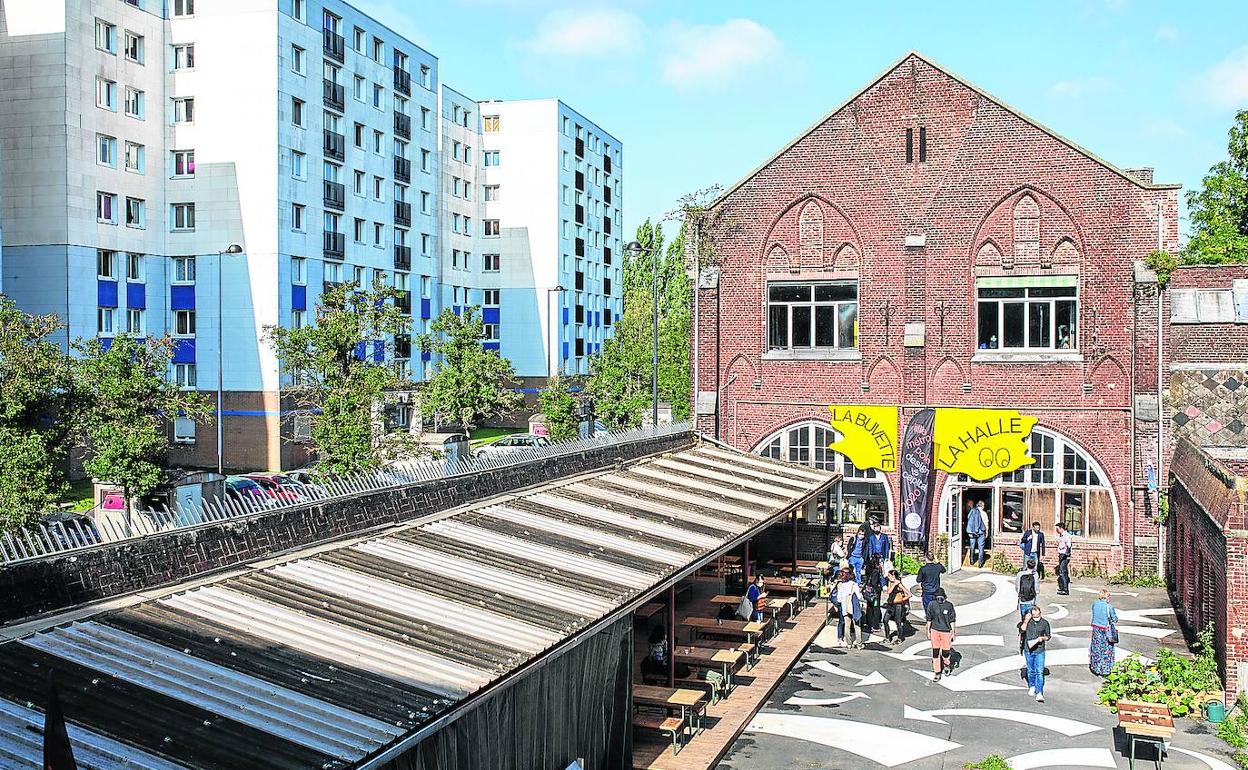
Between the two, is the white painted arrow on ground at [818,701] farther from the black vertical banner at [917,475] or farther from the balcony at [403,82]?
the balcony at [403,82]

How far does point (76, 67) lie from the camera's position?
1788 inches

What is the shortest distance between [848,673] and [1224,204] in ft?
128

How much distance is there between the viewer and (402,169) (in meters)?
62.9

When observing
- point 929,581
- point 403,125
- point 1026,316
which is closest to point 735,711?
point 929,581

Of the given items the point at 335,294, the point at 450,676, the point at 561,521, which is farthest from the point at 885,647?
the point at 335,294

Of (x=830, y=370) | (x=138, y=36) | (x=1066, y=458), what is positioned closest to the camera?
(x=1066, y=458)

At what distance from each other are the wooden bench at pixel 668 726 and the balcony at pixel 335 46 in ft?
151

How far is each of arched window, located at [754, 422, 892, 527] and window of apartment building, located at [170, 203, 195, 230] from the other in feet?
101

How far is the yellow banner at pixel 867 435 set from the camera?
31.1 metres

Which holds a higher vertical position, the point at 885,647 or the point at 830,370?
the point at 830,370

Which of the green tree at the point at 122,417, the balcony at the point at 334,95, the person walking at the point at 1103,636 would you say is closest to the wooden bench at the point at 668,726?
the person walking at the point at 1103,636

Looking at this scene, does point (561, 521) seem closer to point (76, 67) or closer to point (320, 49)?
point (76, 67)

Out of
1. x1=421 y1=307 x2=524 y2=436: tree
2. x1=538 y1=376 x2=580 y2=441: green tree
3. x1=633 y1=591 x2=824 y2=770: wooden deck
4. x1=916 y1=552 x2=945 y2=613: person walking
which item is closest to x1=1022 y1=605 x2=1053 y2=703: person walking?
x1=916 y1=552 x2=945 y2=613: person walking

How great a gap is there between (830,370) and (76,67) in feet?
108
